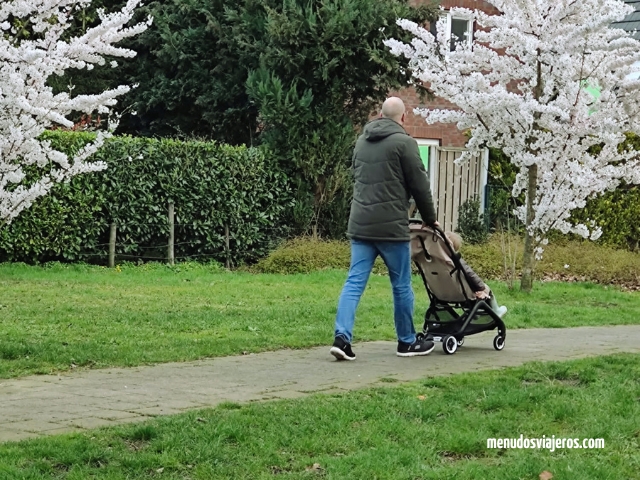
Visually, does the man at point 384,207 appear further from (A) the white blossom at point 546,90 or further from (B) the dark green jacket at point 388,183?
(A) the white blossom at point 546,90

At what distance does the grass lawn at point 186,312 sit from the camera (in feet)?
29.8

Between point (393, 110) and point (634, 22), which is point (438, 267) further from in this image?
point (634, 22)

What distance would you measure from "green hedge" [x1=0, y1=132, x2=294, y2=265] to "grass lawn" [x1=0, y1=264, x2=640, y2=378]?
635 mm

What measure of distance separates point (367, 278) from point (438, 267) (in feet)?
2.65

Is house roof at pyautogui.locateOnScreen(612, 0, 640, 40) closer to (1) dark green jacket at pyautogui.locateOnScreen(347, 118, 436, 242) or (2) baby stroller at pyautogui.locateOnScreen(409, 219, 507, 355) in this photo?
(2) baby stroller at pyautogui.locateOnScreen(409, 219, 507, 355)

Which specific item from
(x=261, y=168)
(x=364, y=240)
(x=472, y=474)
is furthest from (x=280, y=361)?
(x=261, y=168)

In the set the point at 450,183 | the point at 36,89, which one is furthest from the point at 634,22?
the point at 36,89

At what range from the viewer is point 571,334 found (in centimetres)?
1109

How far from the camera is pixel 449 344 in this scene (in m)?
9.29

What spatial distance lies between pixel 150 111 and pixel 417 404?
18720 mm

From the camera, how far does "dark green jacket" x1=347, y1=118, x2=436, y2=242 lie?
28.5ft

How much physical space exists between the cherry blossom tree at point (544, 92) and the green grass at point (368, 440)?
806 cm

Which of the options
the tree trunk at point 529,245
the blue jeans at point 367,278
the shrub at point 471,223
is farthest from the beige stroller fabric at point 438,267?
the shrub at point 471,223

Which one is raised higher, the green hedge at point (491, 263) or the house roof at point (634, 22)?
the house roof at point (634, 22)
